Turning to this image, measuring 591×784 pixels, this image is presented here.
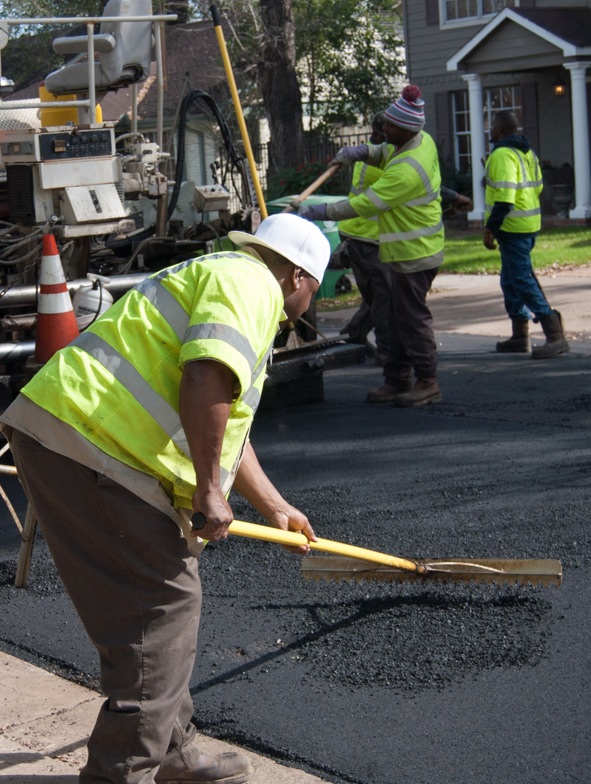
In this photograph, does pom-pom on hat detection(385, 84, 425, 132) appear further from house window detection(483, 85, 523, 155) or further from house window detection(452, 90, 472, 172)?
house window detection(452, 90, 472, 172)

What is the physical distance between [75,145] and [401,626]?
3.55m

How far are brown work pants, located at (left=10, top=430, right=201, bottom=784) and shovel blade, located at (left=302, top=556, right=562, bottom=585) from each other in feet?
4.12

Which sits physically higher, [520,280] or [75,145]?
[75,145]

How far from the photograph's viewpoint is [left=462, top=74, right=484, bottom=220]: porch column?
63.3ft

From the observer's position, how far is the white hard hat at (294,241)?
274cm

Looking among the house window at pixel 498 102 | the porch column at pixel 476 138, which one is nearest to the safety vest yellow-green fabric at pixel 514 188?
the porch column at pixel 476 138

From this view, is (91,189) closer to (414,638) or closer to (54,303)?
(54,303)

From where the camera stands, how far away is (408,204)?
22.7 feet

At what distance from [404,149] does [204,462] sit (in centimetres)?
497

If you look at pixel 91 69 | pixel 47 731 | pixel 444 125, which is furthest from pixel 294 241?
pixel 444 125

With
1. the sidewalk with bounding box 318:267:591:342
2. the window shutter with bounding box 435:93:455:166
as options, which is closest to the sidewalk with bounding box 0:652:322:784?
the sidewalk with bounding box 318:267:591:342

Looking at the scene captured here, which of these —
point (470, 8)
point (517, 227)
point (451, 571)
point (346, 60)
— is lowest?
point (451, 571)

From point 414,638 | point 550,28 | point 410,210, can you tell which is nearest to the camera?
point 414,638

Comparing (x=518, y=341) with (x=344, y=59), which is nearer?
(x=518, y=341)
